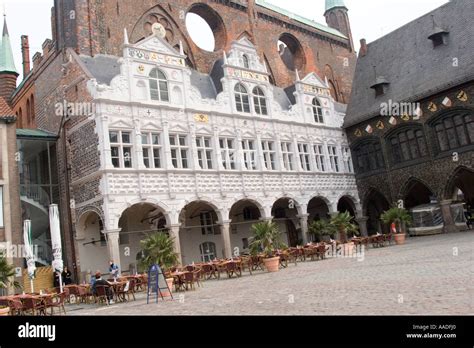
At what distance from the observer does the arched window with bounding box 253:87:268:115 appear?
2789 centimetres

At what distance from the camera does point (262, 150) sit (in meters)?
27.1

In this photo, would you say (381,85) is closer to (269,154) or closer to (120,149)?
(269,154)

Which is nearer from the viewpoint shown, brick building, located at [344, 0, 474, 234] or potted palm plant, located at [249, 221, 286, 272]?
potted palm plant, located at [249, 221, 286, 272]

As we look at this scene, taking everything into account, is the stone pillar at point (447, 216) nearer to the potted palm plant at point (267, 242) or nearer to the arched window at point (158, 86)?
the potted palm plant at point (267, 242)

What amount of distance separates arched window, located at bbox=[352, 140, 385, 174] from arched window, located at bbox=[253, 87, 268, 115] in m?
9.18

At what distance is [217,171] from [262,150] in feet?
13.4

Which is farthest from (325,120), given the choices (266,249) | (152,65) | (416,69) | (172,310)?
(172,310)

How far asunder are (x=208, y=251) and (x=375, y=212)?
15194 mm

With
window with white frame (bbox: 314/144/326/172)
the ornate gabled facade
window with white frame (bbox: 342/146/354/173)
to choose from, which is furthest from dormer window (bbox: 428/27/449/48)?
window with white frame (bbox: 314/144/326/172)

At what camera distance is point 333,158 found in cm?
3259
